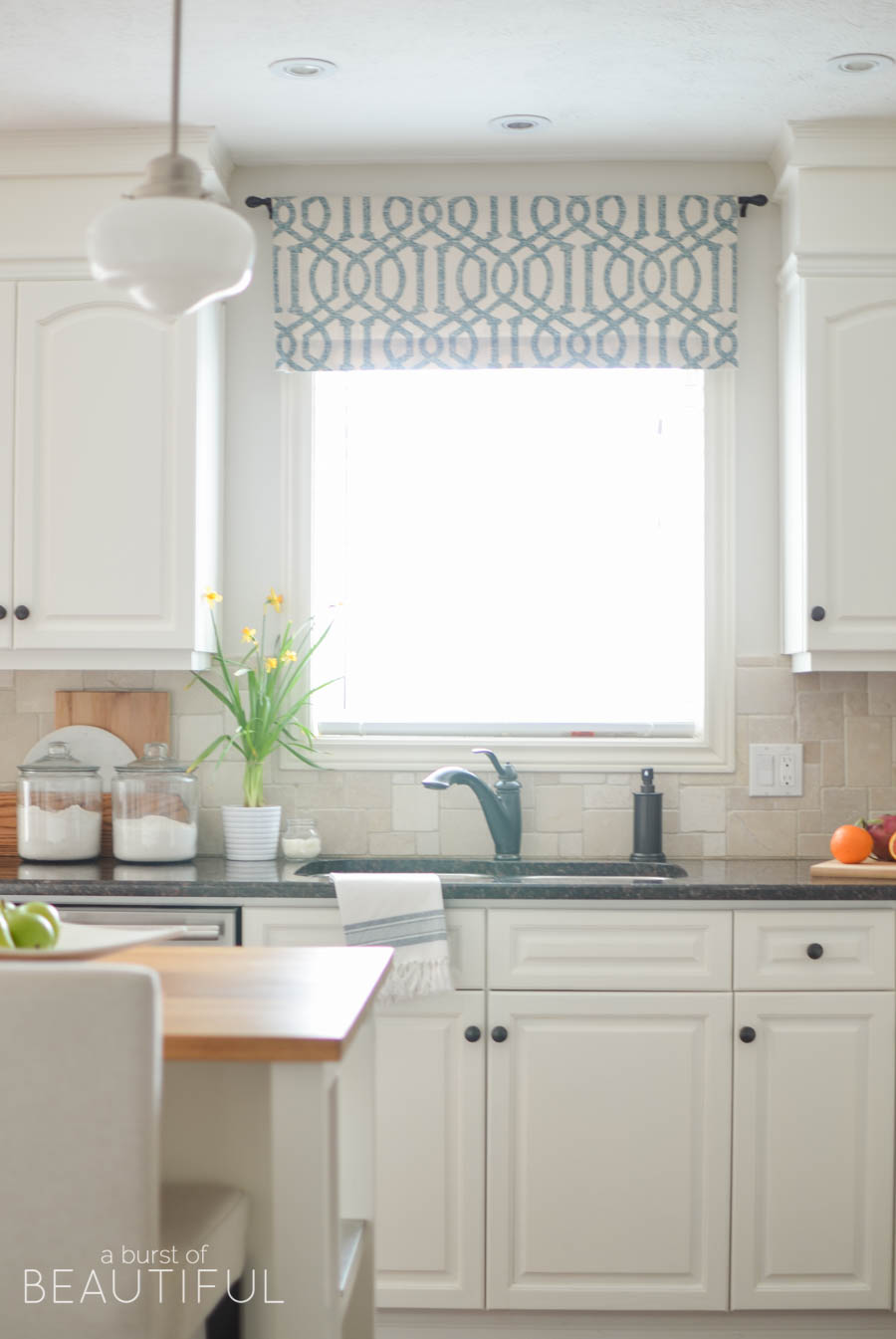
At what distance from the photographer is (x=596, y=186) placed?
332 centimetres

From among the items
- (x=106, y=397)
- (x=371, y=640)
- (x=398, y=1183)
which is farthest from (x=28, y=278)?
(x=398, y=1183)

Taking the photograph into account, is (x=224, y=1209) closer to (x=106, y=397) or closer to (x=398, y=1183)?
(x=398, y=1183)

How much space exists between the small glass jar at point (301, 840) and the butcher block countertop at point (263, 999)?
1050mm

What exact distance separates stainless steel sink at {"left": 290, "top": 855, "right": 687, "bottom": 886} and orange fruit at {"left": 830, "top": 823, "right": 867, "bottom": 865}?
392 millimetres

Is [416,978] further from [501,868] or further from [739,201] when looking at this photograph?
[739,201]

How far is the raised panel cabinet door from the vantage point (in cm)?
273

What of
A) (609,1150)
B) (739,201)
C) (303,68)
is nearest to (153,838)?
(609,1150)

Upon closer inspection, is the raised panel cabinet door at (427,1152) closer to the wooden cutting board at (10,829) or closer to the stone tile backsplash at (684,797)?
the stone tile backsplash at (684,797)

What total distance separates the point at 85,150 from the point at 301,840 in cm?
172

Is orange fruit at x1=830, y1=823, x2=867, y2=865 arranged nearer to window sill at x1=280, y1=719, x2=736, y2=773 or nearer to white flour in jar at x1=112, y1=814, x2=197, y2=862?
window sill at x1=280, y1=719, x2=736, y2=773

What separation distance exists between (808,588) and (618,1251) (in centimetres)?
151

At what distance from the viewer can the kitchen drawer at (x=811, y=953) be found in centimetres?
273

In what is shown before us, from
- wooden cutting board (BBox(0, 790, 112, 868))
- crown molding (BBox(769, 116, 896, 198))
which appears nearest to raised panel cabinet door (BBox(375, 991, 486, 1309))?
wooden cutting board (BBox(0, 790, 112, 868))

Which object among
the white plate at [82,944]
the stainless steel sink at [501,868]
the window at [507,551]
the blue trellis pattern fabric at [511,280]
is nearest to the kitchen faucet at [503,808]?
the stainless steel sink at [501,868]
